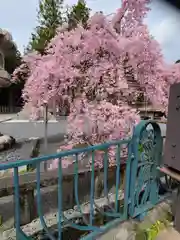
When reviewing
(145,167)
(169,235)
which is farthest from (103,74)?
(169,235)

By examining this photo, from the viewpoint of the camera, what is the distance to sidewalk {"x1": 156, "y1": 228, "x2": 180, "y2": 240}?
4.61 feet

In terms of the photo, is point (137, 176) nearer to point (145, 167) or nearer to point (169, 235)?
point (145, 167)

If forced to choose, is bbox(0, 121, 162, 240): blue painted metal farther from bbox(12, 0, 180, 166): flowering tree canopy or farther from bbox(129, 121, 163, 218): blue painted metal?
bbox(12, 0, 180, 166): flowering tree canopy

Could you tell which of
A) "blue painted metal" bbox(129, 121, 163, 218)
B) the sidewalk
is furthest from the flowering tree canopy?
the sidewalk

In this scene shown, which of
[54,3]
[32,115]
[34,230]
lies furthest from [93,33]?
[54,3]

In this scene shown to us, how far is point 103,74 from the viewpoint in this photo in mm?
2607

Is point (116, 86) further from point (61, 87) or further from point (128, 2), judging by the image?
point (128, 2)

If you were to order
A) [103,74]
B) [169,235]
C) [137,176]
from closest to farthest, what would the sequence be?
[169,235] < [137,176] < [103,74]

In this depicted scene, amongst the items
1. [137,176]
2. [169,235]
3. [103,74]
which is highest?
[103,74]

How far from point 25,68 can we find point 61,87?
1.44 meters

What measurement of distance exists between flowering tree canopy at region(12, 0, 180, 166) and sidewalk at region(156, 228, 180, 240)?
1.17m

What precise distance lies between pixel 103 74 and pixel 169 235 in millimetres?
1931

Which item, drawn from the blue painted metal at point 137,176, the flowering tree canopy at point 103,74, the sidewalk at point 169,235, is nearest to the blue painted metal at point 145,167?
the blue painted metal at point 137,176

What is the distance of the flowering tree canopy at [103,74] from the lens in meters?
2.54
